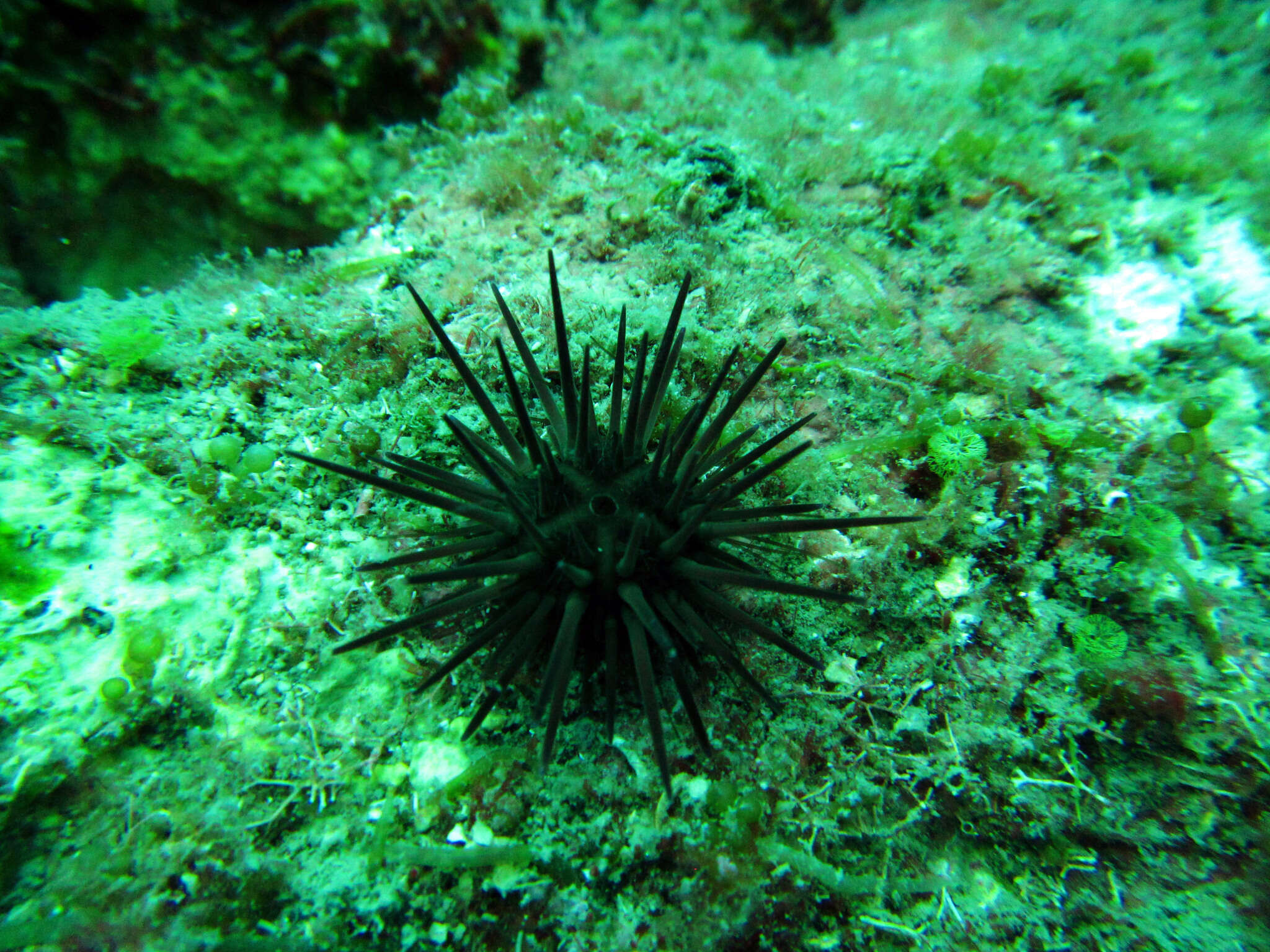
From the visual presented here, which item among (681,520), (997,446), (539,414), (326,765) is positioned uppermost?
(539,414)

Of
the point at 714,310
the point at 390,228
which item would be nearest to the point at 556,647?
the point at 714,310

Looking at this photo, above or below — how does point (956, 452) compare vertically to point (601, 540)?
below

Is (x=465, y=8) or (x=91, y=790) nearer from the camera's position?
(x=91, y=790)

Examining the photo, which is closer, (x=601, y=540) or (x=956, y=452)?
(x=601, y=540)

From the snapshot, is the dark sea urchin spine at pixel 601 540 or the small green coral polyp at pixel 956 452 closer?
the dark sea urchin spine at pixel 601 540

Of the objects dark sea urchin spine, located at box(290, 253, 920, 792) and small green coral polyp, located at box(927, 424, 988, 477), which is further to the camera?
small green coral polyp, located at box(927, 424, 988, 477)

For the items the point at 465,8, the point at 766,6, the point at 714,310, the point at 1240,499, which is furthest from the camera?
the point at 766,6

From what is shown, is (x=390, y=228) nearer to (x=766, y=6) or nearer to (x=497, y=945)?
(x=497, y=945)

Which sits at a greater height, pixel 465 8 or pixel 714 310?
pixel 465 8
